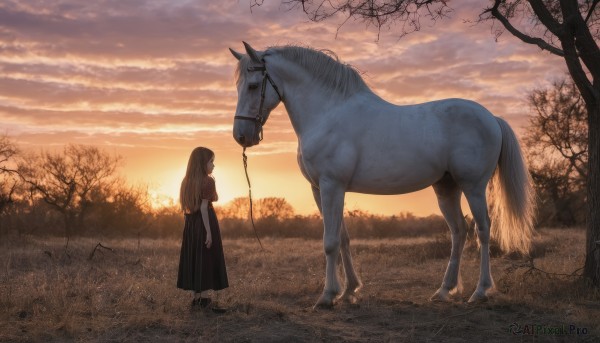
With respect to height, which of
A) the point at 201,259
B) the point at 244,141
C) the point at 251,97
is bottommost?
the point at 201,259

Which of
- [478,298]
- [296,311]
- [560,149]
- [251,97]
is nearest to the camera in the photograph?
[296,311]

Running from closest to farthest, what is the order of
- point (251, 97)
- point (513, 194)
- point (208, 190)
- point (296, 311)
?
point (296, 311)
point (208, 190)
point (251, 97)
point (513, 194)

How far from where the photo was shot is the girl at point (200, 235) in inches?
268

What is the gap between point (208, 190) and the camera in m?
6.83

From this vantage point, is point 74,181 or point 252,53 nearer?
point 252,53

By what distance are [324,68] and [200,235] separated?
2.43 metres

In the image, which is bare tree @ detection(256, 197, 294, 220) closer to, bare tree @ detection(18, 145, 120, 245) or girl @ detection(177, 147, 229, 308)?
bare tree @ detection(18, 145, 120, 245)

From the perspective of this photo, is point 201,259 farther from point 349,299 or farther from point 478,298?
point 478,298

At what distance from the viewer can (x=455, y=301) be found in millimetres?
7285

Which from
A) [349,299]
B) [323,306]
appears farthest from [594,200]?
[323,306]

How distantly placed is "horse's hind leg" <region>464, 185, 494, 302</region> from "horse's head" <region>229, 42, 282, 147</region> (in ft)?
8.61

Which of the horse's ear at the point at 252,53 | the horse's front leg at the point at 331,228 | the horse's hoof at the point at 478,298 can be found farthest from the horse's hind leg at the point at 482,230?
the horse's ear at the point at 252,53

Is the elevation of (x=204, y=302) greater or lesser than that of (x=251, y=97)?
lesser

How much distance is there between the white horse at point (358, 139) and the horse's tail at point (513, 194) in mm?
14
